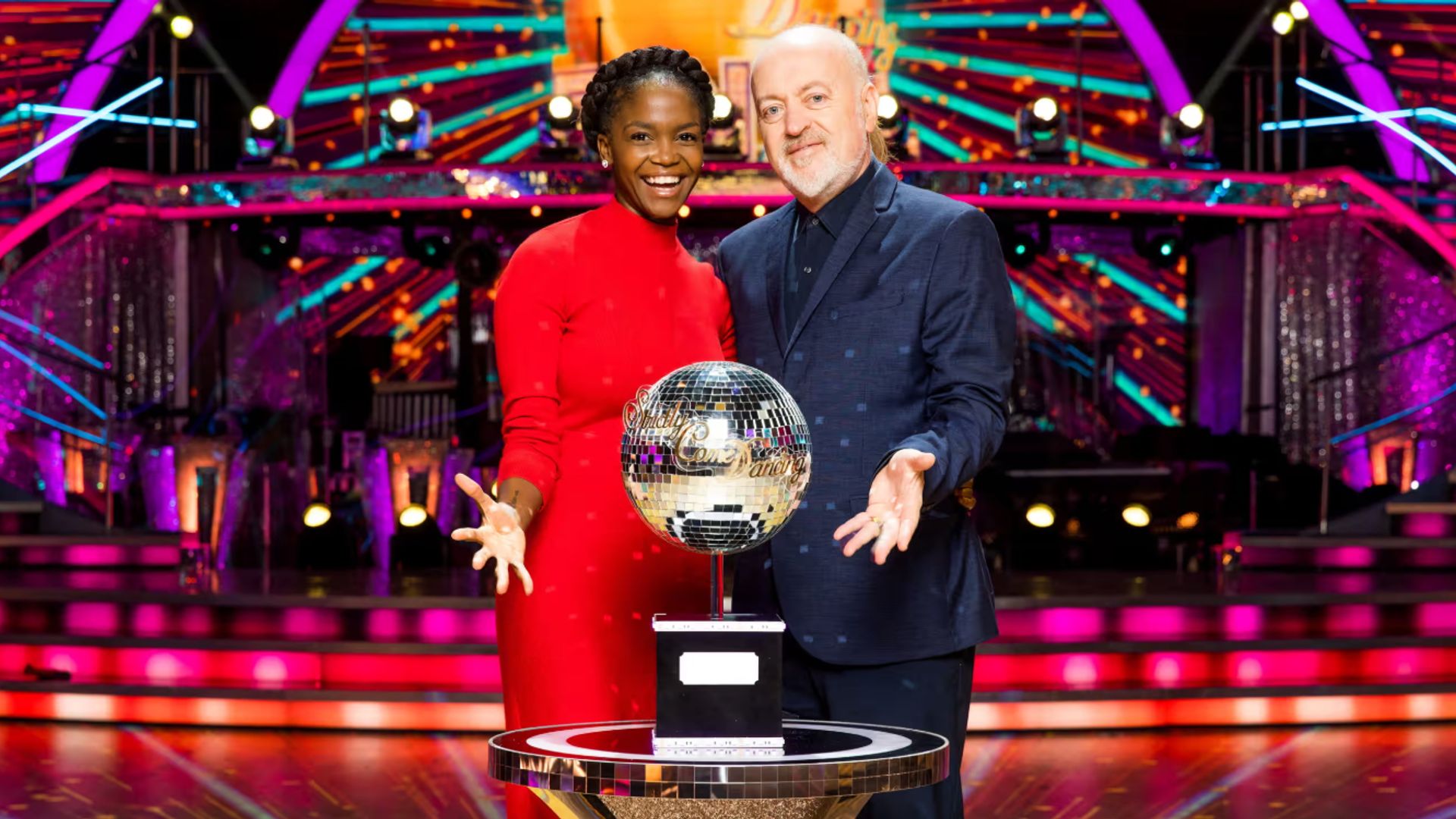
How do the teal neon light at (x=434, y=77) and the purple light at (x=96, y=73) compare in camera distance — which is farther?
the teal neon light at (x=434, y=77)

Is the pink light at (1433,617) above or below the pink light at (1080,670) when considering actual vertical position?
above

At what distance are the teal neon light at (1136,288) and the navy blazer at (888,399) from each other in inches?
372

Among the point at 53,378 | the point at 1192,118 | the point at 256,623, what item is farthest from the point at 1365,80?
the point at 256,623

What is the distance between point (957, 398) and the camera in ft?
6.20

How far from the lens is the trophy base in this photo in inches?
65.3

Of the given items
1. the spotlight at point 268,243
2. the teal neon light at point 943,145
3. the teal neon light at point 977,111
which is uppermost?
the teal neon light at point 977,111

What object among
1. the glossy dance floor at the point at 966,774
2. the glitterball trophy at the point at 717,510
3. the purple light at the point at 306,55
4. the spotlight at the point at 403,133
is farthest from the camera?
→ the purple light at the point at 306,55

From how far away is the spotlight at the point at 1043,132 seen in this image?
30.4 ft

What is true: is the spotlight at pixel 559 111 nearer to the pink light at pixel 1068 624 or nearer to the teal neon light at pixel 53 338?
the teal neon light at pixel 53 338

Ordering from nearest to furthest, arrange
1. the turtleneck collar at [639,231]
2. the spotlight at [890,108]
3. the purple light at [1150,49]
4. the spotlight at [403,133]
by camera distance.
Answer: the turtleneck collar at [639,231]
the spotlight at [890,108]
the spotlight at [403,133]
the purple light at [1150,49]

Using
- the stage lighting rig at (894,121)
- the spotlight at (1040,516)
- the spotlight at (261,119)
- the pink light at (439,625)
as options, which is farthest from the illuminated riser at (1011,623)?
the spotlight at (261,119)

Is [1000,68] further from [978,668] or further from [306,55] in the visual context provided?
[978,668]

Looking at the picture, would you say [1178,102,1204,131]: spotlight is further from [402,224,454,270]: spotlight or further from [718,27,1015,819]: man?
[718,27,1015,819]: man

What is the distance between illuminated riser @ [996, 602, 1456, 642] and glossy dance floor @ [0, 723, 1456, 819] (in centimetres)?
45
